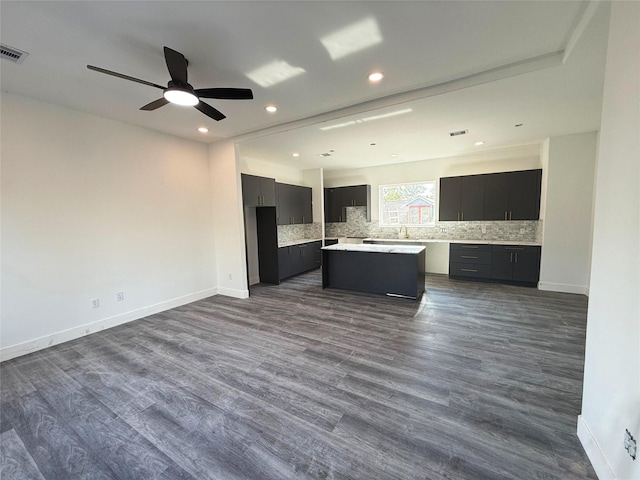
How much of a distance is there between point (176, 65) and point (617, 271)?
121 inches

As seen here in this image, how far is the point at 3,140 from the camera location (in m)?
2.63

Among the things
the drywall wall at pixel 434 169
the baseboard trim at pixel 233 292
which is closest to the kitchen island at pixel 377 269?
the baseboard trim at pixel 233 292

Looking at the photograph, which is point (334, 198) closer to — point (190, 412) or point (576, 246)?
point (576, 246)

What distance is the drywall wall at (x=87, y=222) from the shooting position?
2727 mm

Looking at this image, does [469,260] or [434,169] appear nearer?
[469,260]

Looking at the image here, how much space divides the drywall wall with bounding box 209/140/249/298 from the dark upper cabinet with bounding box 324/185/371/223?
9.86ft

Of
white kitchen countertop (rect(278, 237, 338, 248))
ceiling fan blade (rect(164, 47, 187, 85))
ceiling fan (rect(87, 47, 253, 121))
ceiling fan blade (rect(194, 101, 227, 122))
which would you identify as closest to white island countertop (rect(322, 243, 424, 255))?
white kitchen countertop (rect(278, 237, 338, 248))

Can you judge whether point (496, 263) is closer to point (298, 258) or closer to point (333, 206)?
point (333, 206)

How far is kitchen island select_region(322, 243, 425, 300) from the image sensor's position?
4160 mm

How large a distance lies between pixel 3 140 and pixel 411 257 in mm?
5222

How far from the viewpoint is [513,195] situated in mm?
5000

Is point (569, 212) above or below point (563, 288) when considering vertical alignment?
above

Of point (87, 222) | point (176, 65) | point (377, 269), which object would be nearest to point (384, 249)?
point (377, 269)

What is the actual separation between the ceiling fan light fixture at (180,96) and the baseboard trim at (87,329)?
3059 mm
